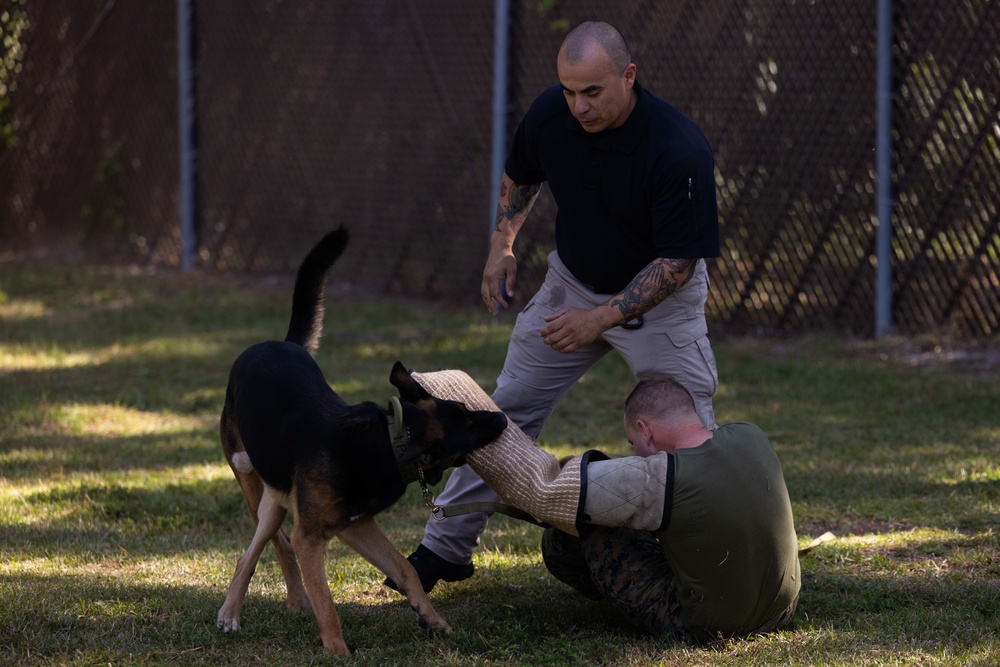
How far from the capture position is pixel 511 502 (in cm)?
342

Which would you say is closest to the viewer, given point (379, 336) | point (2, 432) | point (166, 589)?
point (166, 589)

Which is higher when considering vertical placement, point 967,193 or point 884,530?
point 967,193

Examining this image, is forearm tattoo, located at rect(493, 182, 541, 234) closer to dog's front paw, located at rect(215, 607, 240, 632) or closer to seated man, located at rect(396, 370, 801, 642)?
seated man, located at rect(396, 370, 801, 642)

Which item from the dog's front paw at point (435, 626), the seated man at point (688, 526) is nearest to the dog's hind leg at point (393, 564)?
the dog's front paw at point (435, 626)

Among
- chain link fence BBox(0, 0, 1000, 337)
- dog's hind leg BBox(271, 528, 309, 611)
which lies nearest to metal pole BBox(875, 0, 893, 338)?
chain link fence BBox(0, 0, 1000, 337)

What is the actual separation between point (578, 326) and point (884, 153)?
4.56 m

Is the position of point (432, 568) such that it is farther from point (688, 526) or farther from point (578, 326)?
point (688, 526)

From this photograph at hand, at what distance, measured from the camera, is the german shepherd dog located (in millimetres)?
3418

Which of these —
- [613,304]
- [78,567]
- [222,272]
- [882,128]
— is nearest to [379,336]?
[222,272]

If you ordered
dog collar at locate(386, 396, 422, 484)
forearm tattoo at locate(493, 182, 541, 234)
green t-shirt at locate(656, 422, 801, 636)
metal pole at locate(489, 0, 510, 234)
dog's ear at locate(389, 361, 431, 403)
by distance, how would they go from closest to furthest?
1. green t-shirt at locate(656, 422, 801, 636)
2. dog collar at locate(386, 396, 422, 484)
3. dog's ear at locate(389, 361, 431, 403)
4. forearm tattoo at locate(493, 182, 541, 234)
5. metal pole at locate(489, 0, 510, 234)

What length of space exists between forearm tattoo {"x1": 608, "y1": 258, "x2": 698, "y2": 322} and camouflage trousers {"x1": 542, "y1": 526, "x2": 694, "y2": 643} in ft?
2.39

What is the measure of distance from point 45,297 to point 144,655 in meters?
7.24

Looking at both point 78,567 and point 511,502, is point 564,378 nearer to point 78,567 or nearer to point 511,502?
point 511,502

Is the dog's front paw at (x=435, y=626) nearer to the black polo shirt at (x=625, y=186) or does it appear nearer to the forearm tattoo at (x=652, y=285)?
the forearm tattoo at (x=652, y=285)
